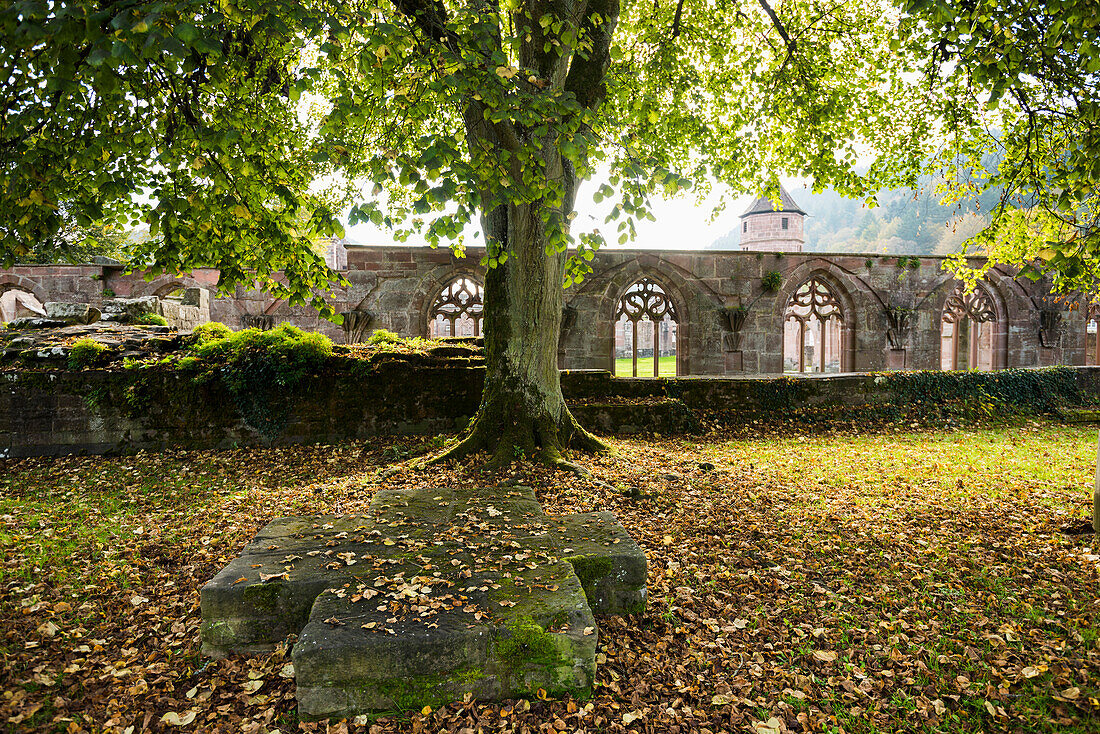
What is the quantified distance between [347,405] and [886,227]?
94.1 meters

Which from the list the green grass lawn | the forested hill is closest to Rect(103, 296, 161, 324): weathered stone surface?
the green grass lawn

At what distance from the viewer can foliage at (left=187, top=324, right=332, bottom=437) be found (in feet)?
22.4

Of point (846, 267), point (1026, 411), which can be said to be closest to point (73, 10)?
point (1026, 411)

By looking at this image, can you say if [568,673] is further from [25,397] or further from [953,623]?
[25,397]

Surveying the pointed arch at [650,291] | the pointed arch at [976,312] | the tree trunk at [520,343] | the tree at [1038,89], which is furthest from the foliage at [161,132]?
the pointed arch at [976,312]

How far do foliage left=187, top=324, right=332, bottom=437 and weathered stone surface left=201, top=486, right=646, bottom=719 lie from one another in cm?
384

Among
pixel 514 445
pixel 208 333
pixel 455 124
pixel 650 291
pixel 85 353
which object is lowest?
pixel 514 445

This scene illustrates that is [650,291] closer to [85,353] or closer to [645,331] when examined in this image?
[85,353]

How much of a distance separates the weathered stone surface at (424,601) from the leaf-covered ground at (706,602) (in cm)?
11

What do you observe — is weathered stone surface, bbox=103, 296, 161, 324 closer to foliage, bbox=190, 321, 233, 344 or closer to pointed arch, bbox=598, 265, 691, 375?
foliage, bbox=190, 321, 233, 344

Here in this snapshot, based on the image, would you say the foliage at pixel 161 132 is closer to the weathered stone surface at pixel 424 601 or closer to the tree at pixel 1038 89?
the weathered stone surface at pixel 424 601

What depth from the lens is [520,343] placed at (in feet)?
18.2

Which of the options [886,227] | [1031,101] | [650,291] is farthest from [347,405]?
[886,227]

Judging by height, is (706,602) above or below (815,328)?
below
